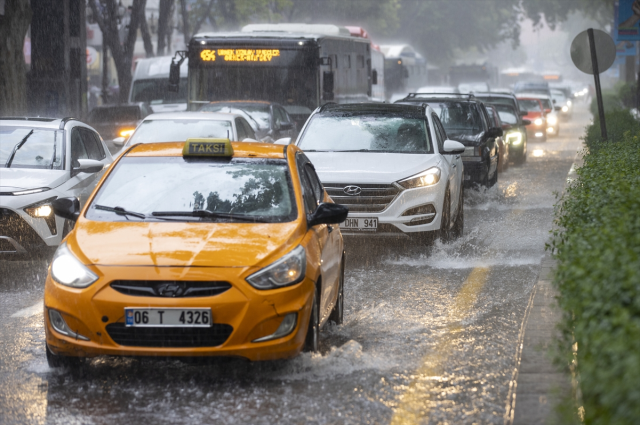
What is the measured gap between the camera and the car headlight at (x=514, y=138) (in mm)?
24828

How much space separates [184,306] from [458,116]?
14.0 meters

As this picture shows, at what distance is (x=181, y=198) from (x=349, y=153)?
5336 mm

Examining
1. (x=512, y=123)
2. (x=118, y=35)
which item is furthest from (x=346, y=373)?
(x=118, y=35)

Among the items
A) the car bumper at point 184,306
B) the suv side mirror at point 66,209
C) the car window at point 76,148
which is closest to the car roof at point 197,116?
A: the car window at point 76,148

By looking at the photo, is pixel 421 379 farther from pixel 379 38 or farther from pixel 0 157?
pixel 379 38

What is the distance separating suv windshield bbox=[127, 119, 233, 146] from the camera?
48.8ft

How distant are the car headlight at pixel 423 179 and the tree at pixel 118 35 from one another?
2586 cm

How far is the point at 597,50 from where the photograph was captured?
52.2 ft

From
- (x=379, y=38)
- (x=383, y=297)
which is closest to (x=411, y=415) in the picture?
(x=383, y=297)

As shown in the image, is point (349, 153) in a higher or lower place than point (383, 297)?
higher

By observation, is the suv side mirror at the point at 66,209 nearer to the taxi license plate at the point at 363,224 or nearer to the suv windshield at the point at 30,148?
the suv windshield at the point at 30,148

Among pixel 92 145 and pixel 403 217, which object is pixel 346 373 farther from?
pixel 92 145

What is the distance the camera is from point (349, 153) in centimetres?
1187

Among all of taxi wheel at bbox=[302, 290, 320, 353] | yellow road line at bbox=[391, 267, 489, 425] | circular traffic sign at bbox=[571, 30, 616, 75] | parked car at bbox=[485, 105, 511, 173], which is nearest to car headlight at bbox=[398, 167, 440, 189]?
yellow road line at bbox=[391, 267, 489, 425]
